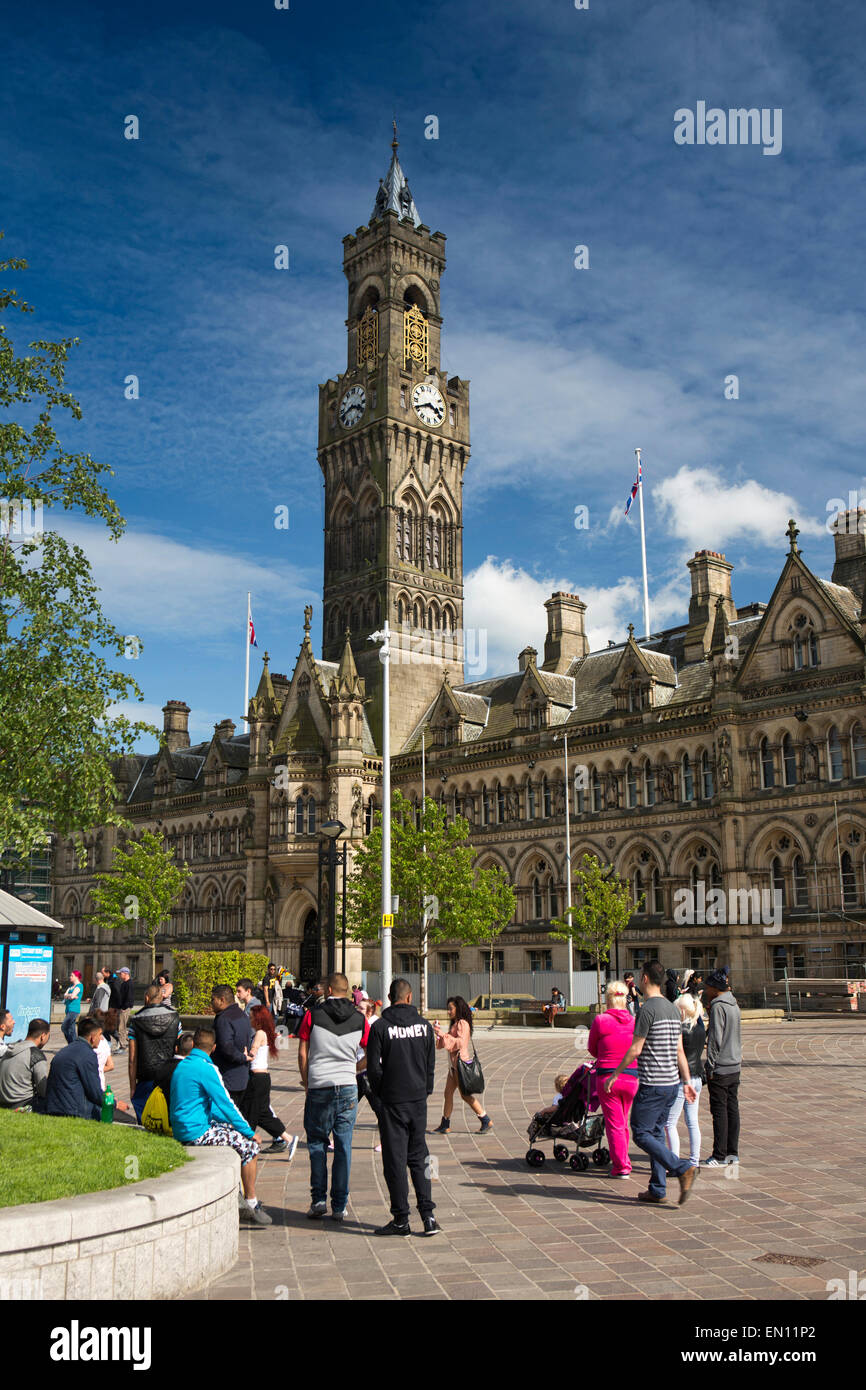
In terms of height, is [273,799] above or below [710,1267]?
above

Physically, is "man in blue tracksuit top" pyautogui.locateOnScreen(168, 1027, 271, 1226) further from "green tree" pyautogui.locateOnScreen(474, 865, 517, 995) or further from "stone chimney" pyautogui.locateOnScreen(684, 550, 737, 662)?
"stone chimney" pyautogui.locateOnScreen(684, 550, 737, 662)

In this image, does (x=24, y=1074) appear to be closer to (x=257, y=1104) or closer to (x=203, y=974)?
(x=257, y=1104)

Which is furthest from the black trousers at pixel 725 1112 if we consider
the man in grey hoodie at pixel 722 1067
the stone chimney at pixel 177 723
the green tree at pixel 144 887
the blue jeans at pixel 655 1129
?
the stone chimney at pixel 177 723

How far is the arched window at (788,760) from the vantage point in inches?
1753

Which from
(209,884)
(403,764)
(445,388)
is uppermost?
(445,388)

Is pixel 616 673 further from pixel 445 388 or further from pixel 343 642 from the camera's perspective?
pixel 445 388

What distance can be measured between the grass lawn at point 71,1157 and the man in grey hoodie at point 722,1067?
5823 millimetres

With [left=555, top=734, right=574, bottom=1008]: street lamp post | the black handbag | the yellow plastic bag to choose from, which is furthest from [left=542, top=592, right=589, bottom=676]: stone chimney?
the yellow plastic bag

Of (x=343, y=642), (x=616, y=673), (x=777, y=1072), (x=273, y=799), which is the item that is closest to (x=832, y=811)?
(x=616, y=673)

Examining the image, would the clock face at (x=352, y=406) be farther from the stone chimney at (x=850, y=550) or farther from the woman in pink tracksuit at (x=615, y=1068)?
Answer: the woman in pink tracksuit at (x=615, y=1068)

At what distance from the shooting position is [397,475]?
226 ft

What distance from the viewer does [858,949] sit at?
41.9 metres

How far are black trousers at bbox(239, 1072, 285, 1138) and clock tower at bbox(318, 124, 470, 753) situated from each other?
51.0m
